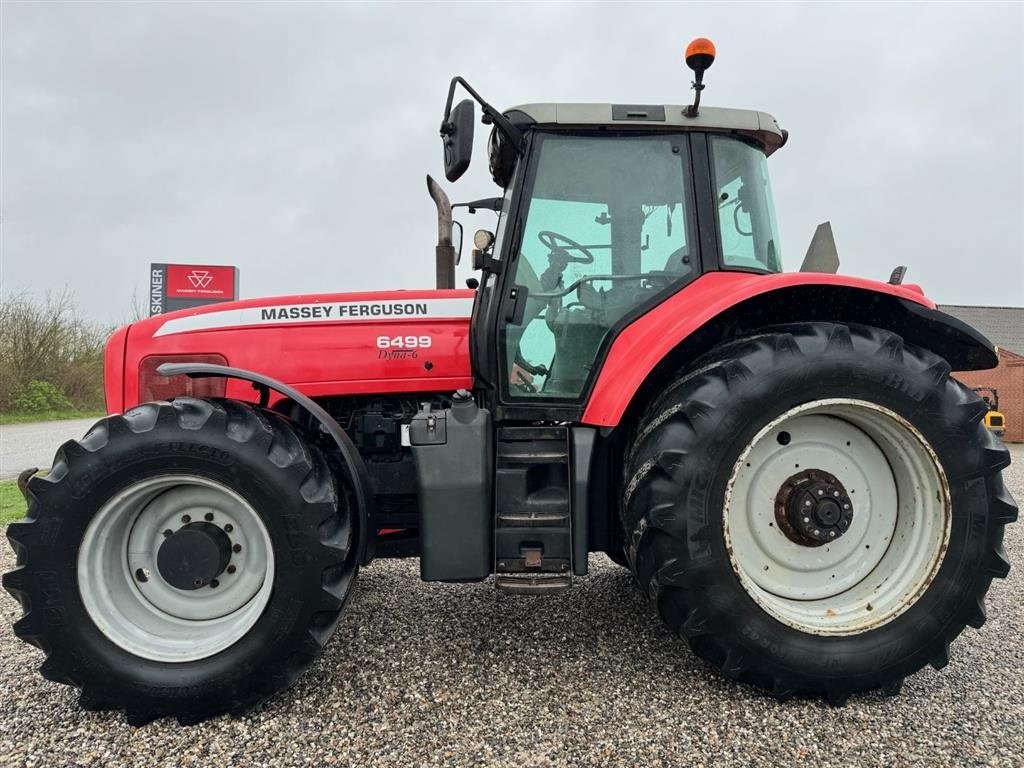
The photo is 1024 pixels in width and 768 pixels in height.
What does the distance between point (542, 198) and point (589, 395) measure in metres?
0.80

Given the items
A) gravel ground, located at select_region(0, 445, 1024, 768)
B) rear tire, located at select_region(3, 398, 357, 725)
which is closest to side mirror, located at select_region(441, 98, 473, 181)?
rear tire, located at select_region(3, 398, 357, 725)

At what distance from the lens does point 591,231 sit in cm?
258

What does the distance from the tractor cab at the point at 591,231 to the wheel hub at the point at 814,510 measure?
824 millimetres

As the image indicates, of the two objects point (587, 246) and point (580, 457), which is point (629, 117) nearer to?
point (587, 246)

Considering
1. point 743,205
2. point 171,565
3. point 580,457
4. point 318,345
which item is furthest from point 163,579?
point 743,205

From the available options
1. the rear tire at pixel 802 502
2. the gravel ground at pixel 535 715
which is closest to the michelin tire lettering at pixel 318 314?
the rear tire at pixel 802 502

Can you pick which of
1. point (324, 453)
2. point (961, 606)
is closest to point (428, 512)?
point (324, 453)

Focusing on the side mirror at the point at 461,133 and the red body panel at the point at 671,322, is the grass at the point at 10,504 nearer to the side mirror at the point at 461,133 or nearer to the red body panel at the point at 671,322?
the side mirror at the point at 461,133

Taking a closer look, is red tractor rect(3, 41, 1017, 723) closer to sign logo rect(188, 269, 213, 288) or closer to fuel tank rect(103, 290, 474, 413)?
fuel tank rect(103, 290, 474, 413)

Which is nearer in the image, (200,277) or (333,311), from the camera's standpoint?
(333,311)

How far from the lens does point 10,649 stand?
2.67 meters

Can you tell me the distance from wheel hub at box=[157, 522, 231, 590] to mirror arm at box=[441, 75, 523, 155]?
1.63 metres

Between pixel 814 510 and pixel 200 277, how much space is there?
32.2 feet

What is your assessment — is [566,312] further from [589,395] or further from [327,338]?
[327,338]
